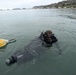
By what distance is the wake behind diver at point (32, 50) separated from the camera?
9352mm

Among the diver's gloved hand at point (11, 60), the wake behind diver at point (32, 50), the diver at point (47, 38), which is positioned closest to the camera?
the diver's gloved hand at point (11, 60)

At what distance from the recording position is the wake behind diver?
9.35 m

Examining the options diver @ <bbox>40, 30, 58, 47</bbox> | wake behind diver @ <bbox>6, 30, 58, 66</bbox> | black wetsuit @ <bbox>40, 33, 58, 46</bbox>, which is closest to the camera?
wake behind diver @ <bbox>6, 30, 58, 66</bbox>

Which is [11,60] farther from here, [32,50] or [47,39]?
[47,39]

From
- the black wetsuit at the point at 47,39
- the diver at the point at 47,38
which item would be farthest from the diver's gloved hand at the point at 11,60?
the black wetsuit at the point at 47,39

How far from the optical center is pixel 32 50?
10.6 m

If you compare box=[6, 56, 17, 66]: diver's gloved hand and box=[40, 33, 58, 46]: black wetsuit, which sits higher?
box=[6, 56, 17, 66]: diver's gloved hand

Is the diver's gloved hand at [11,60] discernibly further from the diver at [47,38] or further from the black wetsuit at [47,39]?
the black wetsuit at [47,39]

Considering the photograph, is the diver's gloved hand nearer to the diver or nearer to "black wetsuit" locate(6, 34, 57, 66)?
"black wetsuit" locate(6, 34, 57, 66)

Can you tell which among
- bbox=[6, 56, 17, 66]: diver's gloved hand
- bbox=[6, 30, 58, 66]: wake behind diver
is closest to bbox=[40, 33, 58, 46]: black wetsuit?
bbox=[6, 30, 58, 66]: wake behind diver

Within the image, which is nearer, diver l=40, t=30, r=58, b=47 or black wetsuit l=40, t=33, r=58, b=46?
diver l=40, t=30, r=58, b=47

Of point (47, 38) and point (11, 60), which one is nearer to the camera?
point (11, 60)

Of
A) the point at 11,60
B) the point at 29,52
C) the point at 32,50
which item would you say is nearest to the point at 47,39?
the point at 32,50

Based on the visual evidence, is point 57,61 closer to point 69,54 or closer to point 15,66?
point 69,54
